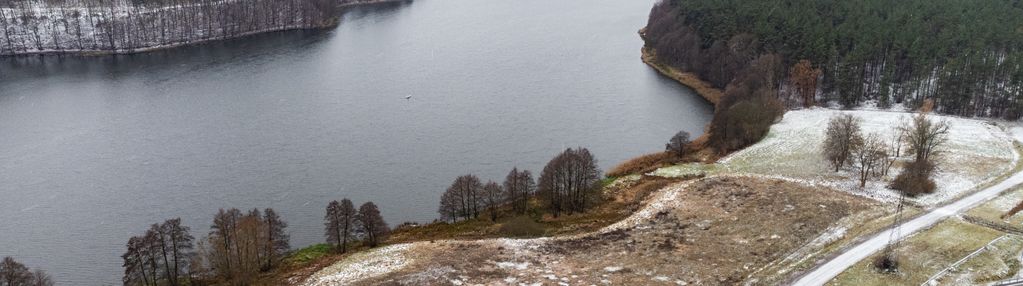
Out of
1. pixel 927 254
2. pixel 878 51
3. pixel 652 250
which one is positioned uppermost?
pixel 878 51

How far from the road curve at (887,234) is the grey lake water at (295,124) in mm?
28401

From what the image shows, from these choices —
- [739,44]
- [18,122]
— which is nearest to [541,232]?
[739,44]

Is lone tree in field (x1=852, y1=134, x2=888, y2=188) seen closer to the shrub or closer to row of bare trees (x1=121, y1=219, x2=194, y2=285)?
the shrub

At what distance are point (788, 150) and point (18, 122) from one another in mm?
88235

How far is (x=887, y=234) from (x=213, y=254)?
4380cm

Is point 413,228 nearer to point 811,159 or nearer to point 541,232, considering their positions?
point 541,232

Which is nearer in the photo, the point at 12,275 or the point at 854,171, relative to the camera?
the point at 12,275

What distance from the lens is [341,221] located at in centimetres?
5188

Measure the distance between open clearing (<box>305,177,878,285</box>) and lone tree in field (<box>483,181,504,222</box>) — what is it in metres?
6.68

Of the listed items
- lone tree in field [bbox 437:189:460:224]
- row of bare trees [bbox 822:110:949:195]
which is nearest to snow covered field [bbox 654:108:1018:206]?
row of bare trees [bbox 822:110:949:195]

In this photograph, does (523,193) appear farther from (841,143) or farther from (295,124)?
(295,124)

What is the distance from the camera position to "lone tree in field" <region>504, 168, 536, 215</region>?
58.7 m

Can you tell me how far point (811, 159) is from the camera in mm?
66562

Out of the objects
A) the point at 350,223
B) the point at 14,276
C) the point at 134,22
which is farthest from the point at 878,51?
the point at 134,22
